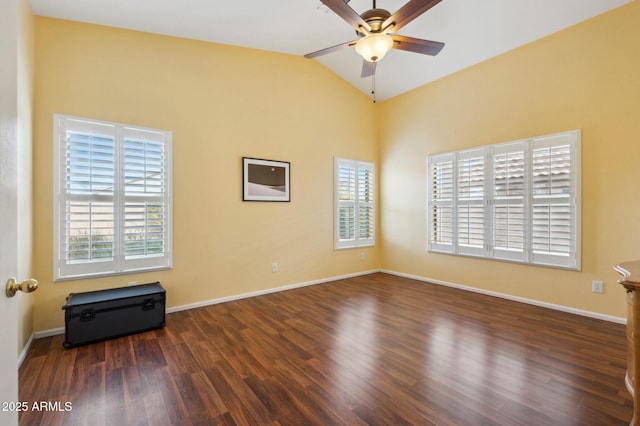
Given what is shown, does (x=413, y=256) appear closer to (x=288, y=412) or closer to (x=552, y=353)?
(x=552, y=353)

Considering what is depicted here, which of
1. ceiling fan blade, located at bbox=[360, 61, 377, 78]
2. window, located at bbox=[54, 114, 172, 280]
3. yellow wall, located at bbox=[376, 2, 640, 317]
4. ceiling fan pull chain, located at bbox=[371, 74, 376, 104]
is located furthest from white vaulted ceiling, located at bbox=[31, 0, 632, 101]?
window, located at bbox=[54, 114, 172, 280]

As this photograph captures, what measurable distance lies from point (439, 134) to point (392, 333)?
3.43 meters

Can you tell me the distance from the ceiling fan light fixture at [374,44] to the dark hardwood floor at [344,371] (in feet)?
8.80

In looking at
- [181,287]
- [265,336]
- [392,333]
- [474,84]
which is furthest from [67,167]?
[474,84]

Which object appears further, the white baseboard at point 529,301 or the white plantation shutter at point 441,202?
the white plantation shutter at point 441,202

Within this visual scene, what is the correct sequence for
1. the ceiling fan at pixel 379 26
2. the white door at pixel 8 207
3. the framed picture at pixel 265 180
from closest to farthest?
the white door at pixel 8 207 < the ceiling fan at pixel 379 26 < the framed picture at pixel 265 180

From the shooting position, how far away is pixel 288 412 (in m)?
1.81

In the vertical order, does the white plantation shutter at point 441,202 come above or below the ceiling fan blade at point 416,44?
below

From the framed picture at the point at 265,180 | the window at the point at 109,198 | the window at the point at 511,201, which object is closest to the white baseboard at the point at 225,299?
the window at the point at 109,198

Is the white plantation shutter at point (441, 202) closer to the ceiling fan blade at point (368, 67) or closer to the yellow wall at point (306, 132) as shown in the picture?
the yellow wall at point (306, 132)

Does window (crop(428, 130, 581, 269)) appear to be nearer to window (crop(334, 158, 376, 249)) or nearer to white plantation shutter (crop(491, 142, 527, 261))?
white plantation shutter (crop(491, 142, 527, 261))

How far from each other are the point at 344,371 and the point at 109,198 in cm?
306

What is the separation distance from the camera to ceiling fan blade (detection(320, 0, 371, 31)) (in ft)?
6.99

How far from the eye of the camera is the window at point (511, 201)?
138 inches
